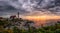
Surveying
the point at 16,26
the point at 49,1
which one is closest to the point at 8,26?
the point at 16,26

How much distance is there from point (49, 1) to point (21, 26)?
3.11ft

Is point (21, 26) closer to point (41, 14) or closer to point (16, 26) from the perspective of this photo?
point (16, 26)

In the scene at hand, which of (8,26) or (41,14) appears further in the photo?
(41,14)

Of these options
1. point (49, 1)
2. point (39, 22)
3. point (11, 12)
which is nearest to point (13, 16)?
point (11, 12)

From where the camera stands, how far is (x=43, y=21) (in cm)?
491

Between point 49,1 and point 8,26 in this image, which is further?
point 49,1

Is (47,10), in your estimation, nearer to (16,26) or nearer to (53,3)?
(53,3)

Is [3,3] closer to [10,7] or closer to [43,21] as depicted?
[10,7]

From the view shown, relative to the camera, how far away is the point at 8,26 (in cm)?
470

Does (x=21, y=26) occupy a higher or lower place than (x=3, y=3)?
lower

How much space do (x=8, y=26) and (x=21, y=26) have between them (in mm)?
307

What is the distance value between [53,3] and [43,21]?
53cm

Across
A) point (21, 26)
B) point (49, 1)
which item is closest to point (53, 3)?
point (49, 1)

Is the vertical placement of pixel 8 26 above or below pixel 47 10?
below
